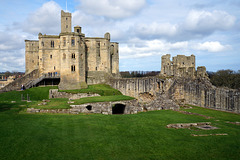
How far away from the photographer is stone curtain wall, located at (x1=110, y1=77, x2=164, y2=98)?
33.7m

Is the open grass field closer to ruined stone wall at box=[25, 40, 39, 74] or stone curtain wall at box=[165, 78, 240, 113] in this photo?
stone curtain wall at box=[165, 78, 240, 113]

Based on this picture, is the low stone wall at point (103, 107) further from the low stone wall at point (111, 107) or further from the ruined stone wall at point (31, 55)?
the ruined stone wall at point (31, 55)

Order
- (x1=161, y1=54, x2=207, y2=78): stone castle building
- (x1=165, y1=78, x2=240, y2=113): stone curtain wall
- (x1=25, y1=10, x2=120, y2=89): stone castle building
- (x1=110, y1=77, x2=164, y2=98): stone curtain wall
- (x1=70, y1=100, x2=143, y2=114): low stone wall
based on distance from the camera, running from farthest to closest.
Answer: (x1=25, y1=10, x2=120, y2=89): stone castle building < (x1=110, y1=77, x2=164, y2=98): stone curtain wall < (x1=161, y1=54, x2=207, y2=78): stone castle building < (x1=70, y1=100, x2=143, y2=114): low stone wall < (x1=165, y1=78, x2=240, y2=113): stone curtain wall

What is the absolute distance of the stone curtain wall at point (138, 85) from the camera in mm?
33688

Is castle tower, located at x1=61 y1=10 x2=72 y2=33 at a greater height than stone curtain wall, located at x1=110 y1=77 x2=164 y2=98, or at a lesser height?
greater

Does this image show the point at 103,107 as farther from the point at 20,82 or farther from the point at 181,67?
the point at 20,82

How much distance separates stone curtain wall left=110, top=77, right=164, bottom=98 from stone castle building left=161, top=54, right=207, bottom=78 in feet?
10.6

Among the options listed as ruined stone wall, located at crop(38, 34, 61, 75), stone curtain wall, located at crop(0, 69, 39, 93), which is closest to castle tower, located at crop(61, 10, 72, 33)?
ruined stone wall, located at crop(38, 34, 61, 75)

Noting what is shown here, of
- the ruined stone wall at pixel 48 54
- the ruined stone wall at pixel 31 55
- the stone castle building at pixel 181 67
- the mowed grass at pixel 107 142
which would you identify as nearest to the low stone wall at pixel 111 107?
the stone castle building at pixel 181 67

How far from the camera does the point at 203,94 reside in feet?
89.2

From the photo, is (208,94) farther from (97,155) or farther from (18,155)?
(18,155)

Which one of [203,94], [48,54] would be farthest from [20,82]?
[203,94]

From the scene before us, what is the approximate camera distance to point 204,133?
547 inches

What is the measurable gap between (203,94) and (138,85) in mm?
12840
